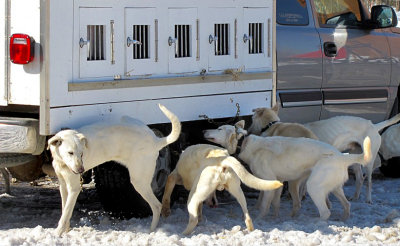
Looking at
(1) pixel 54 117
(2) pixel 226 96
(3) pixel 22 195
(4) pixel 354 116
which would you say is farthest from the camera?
(4) pixel 354 116

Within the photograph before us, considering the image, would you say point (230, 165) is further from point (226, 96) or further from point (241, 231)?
point (226, 96)

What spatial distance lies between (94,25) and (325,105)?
3573mm

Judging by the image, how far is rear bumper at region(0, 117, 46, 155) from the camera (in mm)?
6188

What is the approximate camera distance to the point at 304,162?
7184 millimetres

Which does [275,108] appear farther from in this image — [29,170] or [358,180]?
[29,170]

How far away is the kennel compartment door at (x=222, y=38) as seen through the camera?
24.6 ft

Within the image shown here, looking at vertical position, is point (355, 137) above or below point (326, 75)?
below

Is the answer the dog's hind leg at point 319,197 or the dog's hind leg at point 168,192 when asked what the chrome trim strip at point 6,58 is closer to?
the dog's hind leg at point 168,192

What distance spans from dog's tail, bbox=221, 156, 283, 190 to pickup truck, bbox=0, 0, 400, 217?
835mm

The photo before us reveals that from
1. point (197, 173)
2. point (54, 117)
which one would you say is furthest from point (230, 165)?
point (54, 117)

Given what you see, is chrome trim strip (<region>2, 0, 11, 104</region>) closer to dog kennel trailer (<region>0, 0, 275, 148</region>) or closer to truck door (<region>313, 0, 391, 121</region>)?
dog kennel trailer (<region>0, 0, 275, 148</region>)

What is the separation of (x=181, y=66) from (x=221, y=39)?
1.89 feet

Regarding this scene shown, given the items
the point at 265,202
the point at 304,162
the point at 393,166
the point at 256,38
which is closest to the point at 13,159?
the point at 265,202

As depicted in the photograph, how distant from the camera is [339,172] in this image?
23.3 ft
